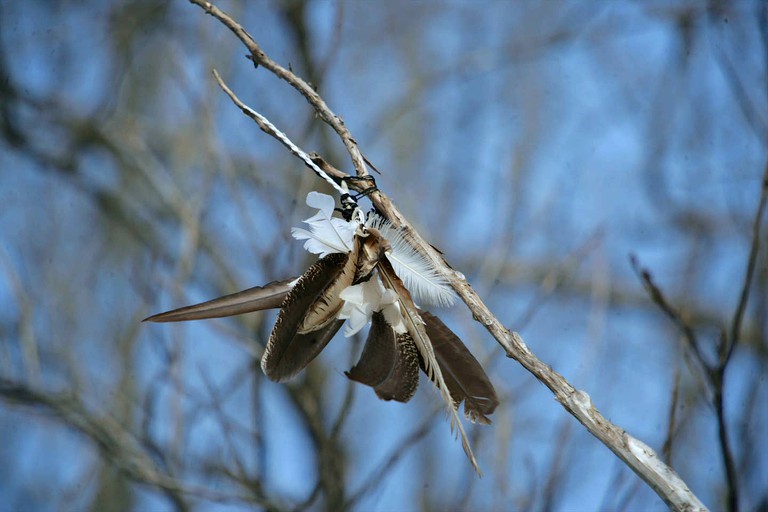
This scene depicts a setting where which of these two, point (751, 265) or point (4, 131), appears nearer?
point (751, 265)

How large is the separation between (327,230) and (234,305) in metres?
0.13

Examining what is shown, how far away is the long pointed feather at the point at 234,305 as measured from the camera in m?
0.78

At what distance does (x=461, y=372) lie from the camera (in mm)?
835

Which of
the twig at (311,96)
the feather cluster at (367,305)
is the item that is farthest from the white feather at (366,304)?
the twig at (311,96)

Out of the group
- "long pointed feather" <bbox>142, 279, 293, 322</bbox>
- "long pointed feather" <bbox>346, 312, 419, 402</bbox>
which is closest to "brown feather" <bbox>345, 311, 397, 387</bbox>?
"long pointed feather" <bbox>346, 312, 419, 402</bbox>

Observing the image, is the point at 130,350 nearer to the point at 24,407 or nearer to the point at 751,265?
the point at 24,407

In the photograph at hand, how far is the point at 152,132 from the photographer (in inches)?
132

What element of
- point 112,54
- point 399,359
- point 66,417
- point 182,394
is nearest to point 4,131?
point 112,54

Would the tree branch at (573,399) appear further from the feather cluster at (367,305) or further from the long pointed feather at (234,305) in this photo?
the long pointed feather at (234,305)

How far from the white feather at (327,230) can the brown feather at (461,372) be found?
12 cm

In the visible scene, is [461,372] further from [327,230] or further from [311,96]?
[311,96]

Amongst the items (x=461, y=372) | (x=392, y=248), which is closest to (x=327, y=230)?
(x=392, y=248)

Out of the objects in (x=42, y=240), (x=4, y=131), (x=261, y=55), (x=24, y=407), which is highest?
(x=4, y=131)

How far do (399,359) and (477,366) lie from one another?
0.09 metres
